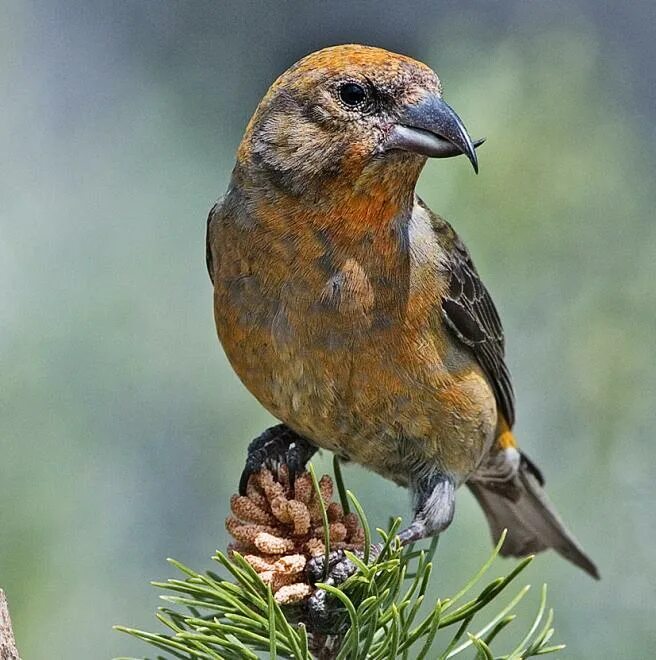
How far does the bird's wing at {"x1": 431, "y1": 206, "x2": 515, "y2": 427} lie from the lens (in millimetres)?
2605

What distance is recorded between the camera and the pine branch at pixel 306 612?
1.72m

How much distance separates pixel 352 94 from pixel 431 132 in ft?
0.62

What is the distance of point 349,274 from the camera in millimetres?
2357

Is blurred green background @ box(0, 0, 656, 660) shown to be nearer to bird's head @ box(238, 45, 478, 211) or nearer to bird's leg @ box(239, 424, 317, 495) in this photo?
bird's leg @ box(239, 424, 317, 495)

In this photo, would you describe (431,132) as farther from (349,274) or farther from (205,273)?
(205,273)

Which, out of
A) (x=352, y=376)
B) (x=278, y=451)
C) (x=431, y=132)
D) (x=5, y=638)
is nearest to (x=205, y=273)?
(x=278, y=451)

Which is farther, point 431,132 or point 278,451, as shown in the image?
point 278,451

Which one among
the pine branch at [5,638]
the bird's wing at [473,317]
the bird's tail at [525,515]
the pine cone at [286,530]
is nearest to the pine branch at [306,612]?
the pine cone at [286,530]

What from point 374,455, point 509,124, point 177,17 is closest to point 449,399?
point 374,455

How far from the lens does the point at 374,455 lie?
250 centimetres

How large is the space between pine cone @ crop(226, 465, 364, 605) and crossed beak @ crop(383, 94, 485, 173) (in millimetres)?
682

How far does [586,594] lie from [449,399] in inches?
39.5

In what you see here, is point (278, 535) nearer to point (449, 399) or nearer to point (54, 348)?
point (449, 399)

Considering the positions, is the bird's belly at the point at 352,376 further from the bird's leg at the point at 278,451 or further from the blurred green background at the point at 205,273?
the blurred green background at the point at 205,273
